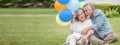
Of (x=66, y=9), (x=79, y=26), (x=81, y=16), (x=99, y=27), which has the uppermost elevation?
(x=66, y=9)

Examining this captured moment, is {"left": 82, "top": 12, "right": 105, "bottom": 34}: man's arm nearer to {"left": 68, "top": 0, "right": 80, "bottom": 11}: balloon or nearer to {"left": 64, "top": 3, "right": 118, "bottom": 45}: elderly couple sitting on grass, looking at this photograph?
{"left": 64, "top": 3, "right": 118, "bottom": 45}: elderly couple sitting on grass

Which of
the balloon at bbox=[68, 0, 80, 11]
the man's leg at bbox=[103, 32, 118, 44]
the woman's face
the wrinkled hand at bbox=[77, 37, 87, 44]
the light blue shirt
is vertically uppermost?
the balloon at bbox=[68, 0, 80, 11]

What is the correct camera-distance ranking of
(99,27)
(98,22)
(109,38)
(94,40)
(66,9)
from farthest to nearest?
(109,38) < (94,40) < (99,27) < (98,22) < (66,9)

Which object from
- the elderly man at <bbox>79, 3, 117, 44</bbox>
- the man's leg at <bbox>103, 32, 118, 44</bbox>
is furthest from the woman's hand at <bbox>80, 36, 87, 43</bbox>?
the man's leg at <bbox>103, 32, 118, 44</bbox>

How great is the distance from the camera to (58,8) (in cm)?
710

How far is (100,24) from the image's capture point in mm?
7383

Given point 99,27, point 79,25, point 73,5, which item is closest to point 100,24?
point 99,27

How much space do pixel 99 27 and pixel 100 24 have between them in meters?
0.08

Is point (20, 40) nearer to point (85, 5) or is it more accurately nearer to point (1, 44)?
point (1, 44)

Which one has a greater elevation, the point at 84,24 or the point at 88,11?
the point at 88,11

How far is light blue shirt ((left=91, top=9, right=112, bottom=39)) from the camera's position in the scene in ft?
23.9

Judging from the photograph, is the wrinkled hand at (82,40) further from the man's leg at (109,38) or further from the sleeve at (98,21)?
the man's leg at (109,38)

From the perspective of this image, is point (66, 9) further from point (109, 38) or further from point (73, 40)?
point (109, 38)

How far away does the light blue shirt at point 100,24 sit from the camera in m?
7.28
